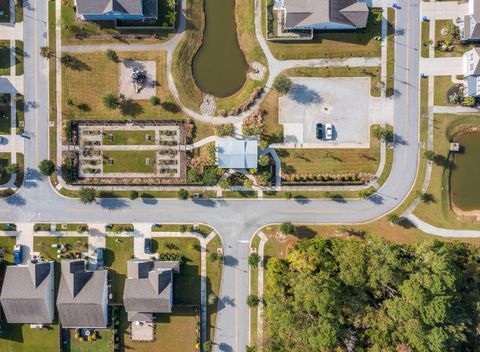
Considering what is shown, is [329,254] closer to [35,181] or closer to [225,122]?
[225,122]

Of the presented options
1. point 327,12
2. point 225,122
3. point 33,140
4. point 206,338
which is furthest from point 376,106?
point 33,140

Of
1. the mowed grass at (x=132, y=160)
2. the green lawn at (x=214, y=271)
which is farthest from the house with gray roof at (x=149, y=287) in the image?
the mowed grass at (x=132, y=160)

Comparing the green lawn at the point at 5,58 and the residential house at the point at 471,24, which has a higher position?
the residential house at the point at 471,24

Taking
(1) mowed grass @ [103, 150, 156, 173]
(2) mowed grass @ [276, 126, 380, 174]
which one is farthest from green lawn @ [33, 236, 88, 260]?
(2) mowed grass @ [276, 126, 380, 174]

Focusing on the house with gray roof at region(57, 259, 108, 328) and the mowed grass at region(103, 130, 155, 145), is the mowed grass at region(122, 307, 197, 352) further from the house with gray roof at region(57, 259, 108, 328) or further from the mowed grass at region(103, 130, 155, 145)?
the mowed grass at region(103, 130, 155, 145)

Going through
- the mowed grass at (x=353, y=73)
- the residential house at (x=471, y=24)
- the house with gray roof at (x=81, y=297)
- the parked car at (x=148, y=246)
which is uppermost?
the residential house at (x=471, y=24)

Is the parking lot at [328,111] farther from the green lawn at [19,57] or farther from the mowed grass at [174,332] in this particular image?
the green lawn at [19,57]
